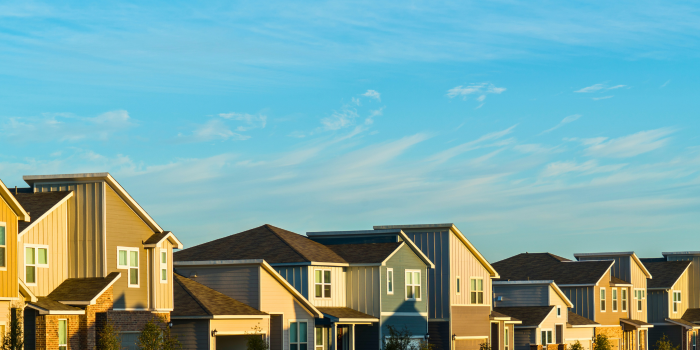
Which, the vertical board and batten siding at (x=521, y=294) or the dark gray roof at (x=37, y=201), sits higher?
the dark gray roof at (x=37, y=201)

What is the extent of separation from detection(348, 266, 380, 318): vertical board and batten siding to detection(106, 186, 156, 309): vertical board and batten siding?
14671mm

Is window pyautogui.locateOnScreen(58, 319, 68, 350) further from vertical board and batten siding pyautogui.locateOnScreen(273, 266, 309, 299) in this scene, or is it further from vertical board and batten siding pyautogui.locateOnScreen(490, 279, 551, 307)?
vertical board and batten siding pyautogui.locateOnScreen(490, 279, 551, 307)

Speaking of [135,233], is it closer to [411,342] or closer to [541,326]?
[411,342]

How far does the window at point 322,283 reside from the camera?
152ft

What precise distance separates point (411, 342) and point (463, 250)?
24.6 ft

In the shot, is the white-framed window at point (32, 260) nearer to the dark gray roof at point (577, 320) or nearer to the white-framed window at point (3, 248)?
the white-framed window at point (3, 248)

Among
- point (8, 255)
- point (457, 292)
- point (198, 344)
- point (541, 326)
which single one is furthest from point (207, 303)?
point (541, 326)

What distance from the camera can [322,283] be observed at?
153 ft

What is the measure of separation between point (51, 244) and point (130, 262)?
344 cm

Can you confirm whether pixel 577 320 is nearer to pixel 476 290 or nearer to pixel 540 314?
pixel 540 314

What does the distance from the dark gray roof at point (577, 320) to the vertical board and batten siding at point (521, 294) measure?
308cm

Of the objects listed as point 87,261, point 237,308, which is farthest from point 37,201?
point 237,308

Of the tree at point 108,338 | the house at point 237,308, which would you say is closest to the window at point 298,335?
the house at point 237,308

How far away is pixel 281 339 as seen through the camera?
1654 inches
